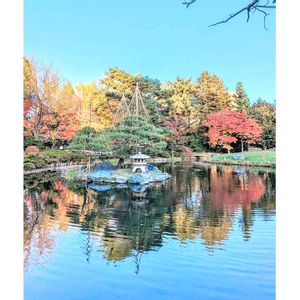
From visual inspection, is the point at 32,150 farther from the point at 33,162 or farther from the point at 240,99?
the point at 240,99

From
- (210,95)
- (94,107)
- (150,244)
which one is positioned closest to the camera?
(150,244)

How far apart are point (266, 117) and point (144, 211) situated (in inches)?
60.8

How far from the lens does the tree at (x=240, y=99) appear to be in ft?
11.8

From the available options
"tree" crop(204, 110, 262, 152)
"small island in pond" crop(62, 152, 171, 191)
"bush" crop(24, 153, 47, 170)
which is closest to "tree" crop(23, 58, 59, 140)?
"bush" crop(24, 153, 47, 170)

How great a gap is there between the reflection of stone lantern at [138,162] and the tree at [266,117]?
1.47m

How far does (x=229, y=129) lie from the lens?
13.9 ft

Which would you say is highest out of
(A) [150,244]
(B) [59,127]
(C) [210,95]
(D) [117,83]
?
(D) [117,83]

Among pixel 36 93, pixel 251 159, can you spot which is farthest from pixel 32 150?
pixel 251 159

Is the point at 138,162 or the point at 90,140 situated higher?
the point at 90,140

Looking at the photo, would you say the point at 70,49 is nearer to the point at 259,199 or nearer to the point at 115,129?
the point at 115,129

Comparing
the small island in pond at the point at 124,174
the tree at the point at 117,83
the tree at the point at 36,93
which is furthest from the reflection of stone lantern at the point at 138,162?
the tree at the point at 36,93

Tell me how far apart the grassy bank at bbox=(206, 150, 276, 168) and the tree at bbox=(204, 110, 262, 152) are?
12 cm

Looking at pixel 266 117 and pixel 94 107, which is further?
pixel 94 107
